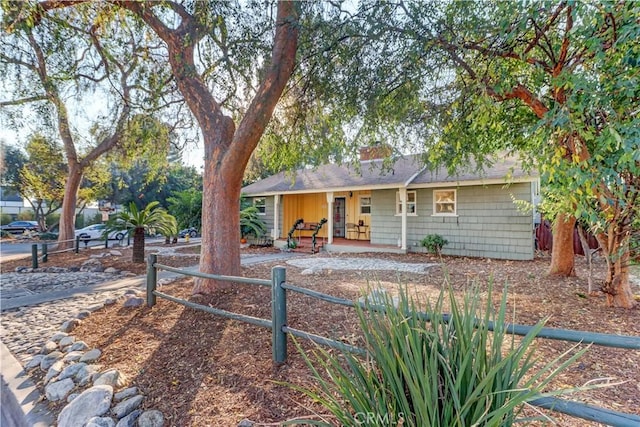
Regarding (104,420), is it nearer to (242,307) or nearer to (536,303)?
(242,307)

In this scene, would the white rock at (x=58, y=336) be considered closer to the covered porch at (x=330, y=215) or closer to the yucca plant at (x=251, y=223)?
the covered porch at (x=330, y=215)

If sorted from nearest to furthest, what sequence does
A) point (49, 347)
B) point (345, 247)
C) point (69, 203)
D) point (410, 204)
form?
point (49, 347)
point (410, 204)
point (345, 247)
point (69, 203)

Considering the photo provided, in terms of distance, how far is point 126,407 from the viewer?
8.83 ft

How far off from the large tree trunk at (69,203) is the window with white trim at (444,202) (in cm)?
1471

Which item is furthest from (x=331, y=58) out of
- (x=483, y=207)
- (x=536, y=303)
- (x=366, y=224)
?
(x=366, y=224)

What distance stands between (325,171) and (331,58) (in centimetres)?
1089

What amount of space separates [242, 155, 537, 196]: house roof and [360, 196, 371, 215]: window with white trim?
1.32 meters

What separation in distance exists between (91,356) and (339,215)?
13.5 meters

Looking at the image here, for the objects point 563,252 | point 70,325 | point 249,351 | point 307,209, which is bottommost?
point 70,325

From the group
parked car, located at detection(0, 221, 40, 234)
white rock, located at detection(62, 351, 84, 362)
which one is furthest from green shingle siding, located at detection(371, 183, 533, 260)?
parked car, located at detection(0, 221, 40, 234)

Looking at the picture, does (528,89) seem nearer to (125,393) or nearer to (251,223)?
(125,393)

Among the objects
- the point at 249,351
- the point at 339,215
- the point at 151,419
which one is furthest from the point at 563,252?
the point at 339,215

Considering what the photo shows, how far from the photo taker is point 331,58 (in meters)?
5.46

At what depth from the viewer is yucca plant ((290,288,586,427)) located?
1.44 m
